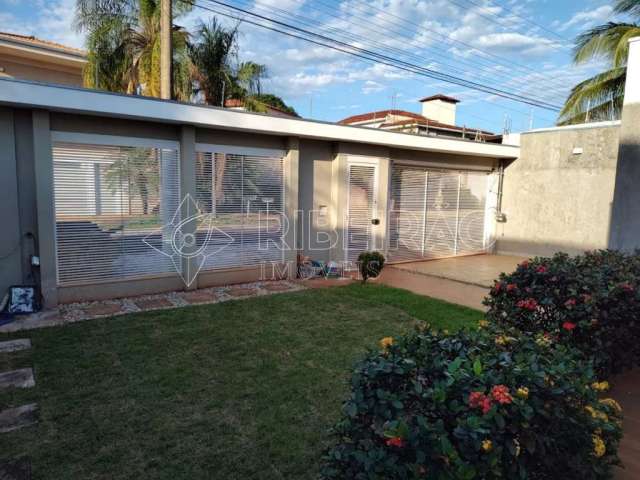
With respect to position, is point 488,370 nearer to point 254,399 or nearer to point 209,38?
point 254,399

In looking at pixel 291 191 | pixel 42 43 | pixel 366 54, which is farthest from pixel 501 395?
pixel 42 43

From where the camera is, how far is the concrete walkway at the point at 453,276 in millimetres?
8195

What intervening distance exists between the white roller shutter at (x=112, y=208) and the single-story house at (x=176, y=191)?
0.06 feet

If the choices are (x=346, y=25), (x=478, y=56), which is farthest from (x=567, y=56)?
(x=346, y=25)

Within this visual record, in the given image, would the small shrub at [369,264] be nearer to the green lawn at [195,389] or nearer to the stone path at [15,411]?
the green lawn at [195,389]

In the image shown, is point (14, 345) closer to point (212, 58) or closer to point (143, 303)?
point (143, 303)

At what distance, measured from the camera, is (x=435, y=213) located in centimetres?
1226

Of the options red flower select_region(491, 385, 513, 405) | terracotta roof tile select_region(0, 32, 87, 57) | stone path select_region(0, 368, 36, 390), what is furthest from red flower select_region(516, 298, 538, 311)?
terracotta roof tile select_region(0, 32, 87, 57)

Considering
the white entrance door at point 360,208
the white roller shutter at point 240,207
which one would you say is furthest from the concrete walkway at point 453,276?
the white roller shutter at point 240,207

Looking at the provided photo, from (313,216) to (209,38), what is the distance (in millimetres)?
8777

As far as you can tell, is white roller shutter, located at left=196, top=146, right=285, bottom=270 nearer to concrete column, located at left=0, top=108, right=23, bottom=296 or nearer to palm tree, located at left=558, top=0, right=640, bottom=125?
concrete column, located at left=0, top=108, right=23, bottom=296

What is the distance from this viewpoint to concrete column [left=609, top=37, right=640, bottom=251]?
6191mm

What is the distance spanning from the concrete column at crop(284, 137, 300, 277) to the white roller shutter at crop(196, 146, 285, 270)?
11 centimetres

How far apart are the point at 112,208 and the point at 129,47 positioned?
9.48 metres
